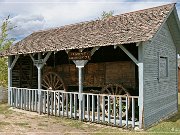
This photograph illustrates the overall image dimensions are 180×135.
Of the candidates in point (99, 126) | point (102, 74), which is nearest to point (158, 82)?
point (102, 74)

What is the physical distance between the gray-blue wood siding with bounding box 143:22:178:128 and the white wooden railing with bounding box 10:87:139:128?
0.71 meters

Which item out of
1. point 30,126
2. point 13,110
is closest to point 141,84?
point 30,126

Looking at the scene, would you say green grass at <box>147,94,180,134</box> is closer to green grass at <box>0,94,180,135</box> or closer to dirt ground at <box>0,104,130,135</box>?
green grass at <box>0,94,180,135</box>

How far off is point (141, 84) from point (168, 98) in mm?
3850

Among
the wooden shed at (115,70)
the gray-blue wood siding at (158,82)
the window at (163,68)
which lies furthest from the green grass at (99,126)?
the window at (163,68)

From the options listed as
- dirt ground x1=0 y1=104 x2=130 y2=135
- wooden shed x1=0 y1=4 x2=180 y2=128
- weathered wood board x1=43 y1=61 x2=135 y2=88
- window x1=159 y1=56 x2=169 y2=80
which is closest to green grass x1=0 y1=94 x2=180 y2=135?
dirt ground x1=0 y1=104 x2=130 y2=135

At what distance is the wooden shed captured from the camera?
1027 centimetres

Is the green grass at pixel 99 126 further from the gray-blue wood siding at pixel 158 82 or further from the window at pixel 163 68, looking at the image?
the window at pixel 163 68

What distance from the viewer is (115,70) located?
43.1ft

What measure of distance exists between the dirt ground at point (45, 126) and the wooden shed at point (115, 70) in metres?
0.49

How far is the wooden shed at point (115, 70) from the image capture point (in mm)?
10273

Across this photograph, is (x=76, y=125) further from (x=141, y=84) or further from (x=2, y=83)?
(x=2, y=83)

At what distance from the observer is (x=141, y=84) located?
32.5ft

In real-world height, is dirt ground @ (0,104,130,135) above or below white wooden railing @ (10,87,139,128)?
below
